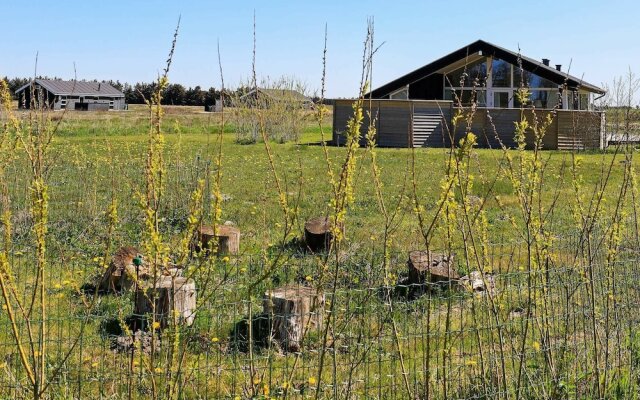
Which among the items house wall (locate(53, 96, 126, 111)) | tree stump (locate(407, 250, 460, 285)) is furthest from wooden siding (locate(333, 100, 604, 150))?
house wall (locate(53, 96, 126, 111))

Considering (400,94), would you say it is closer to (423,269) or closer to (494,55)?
(494,55)

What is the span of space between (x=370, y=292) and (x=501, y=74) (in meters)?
23.5

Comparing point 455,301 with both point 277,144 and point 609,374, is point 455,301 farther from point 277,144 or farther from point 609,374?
point 277,144

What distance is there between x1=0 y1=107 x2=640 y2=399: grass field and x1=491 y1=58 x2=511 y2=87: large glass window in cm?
821

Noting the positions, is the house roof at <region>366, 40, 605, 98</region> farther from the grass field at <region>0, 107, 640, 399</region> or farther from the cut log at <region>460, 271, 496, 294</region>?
the cut log at <region>460, 271, 496, 294</region>

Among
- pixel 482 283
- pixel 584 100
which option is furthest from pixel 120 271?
pixel 584 100

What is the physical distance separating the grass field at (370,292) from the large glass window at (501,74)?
8.21 m

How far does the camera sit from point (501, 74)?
25453mm

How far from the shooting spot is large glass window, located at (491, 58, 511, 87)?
25.3 meters

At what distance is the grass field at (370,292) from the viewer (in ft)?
11.0

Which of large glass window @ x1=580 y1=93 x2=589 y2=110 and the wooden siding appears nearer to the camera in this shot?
the wooden siding

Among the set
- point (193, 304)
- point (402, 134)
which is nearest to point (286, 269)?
point (193, 304)

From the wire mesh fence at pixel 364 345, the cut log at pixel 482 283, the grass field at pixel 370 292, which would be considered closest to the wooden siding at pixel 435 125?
the grass field at pixel 370 292

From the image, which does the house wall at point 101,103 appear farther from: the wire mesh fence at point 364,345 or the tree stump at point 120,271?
the wire mesh fence at point 364,345
